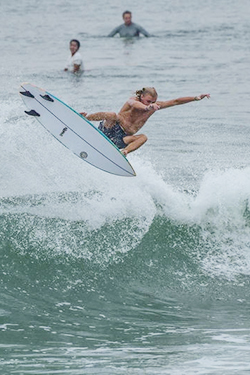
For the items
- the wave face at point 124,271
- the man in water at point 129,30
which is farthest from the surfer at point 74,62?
the wave face at point 124,271

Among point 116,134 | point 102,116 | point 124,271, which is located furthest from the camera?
point 116,134

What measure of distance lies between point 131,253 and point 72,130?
6.20ft

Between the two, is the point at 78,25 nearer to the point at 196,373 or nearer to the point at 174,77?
the point at 174,77

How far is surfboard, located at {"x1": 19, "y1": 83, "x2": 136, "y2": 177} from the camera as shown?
12.2 metres

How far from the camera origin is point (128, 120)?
1236 cm

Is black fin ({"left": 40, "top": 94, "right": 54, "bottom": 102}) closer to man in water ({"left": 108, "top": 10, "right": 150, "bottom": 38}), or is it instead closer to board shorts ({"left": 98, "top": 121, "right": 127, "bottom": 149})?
board shorts ({"left": 98, "top": 121, "right": 127, "bottom": 149})

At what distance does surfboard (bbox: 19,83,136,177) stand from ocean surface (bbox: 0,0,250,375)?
917 millimetres

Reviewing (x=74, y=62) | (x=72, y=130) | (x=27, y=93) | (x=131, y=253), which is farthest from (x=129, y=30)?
(x=131, y=253)

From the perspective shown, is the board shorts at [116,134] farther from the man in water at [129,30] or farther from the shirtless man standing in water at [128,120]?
the man in water at [129,30]

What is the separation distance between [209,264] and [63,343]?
10.9ft

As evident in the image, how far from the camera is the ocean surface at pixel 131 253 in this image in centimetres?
907

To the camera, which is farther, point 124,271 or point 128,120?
point 128,120

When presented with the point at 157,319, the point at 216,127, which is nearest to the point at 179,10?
the point at 216,127

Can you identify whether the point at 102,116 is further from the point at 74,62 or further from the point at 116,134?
the point at 74,62
